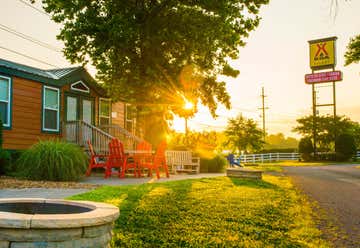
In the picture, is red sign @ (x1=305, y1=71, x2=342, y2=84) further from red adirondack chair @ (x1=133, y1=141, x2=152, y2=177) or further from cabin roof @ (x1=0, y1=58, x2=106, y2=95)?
red adirondack chair @ (x1=133, y1=141, x2=152, y2=177)

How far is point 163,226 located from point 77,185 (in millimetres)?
4681

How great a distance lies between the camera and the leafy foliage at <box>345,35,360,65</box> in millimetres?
18906

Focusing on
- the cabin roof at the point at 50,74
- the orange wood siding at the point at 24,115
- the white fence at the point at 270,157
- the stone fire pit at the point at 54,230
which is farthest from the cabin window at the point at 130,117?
the white fence at the point at 270,157

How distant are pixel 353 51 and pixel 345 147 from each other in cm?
1934

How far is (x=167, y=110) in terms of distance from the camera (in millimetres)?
20141

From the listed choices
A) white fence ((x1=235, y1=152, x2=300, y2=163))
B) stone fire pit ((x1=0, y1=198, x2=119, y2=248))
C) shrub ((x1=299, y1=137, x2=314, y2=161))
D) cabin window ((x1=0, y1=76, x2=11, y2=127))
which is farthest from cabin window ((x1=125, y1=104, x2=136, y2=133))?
shrub ((x1=299, y1=137, x2=314, y2=161))

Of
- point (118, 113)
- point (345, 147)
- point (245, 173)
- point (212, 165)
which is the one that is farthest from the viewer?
point (345, 147)

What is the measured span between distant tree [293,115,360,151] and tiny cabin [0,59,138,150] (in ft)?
94.3

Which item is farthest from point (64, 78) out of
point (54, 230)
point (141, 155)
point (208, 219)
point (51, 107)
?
point (54, 230)

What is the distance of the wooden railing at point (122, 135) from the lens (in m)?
16.6

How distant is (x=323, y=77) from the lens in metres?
43.9

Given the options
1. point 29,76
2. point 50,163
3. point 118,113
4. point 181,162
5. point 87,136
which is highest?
point 29,76

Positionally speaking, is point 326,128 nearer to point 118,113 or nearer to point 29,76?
point 118,113

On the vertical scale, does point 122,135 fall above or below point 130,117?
below
